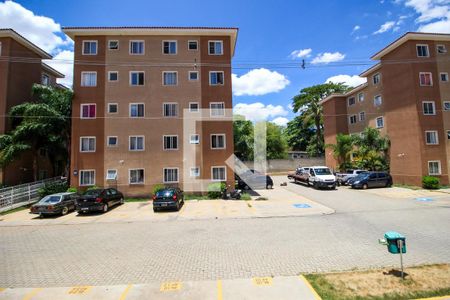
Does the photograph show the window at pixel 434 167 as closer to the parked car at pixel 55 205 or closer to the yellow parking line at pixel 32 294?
the yellow parking line at pixel 32 294

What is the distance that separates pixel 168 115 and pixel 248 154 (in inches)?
875

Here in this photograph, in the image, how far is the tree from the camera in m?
49.2

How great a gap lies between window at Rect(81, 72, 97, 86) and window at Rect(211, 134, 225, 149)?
11.8m

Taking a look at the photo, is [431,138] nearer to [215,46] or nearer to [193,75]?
[215,46]

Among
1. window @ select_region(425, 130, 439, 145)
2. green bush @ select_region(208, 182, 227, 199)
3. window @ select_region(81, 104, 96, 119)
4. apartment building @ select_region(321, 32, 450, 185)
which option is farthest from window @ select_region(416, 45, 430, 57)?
window @ select_region(81, 104, 96, 119)

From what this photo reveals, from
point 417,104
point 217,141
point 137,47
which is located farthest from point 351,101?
point 137,47

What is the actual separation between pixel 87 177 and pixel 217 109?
42.2 ft

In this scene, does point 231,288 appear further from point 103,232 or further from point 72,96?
point 72,96

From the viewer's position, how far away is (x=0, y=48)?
2256 centimetres

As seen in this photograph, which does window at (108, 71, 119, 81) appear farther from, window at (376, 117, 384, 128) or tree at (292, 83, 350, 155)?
tree at (292, 83, 350, 155)

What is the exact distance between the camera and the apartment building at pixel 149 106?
2211 cm

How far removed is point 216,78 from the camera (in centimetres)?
2308

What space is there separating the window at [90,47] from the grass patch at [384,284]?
24.9 meters

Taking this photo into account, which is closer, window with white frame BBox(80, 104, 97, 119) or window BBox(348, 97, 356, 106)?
window with white frame BBox(80, 104, 97, 119)
